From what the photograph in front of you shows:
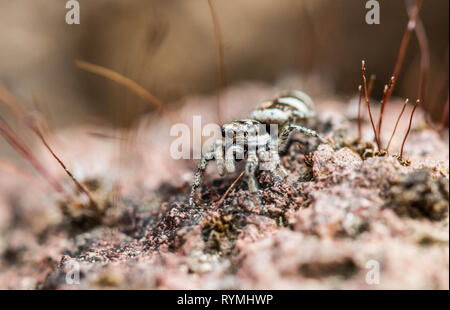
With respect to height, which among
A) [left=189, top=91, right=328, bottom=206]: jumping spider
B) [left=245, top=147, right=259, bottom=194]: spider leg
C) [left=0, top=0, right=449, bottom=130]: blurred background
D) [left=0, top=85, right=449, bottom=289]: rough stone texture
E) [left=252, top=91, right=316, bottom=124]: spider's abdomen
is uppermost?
[left=0, top=0, right=449, bottom=130]: blurred background

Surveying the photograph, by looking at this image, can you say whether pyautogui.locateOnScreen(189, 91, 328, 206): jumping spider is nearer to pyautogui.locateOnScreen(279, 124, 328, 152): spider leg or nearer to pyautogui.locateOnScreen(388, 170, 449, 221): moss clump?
pyautogui.locateOnScreen(279, 124, 328, 152): spider leg

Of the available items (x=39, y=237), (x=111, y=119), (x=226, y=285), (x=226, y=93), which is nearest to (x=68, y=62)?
(x=111, y=119)

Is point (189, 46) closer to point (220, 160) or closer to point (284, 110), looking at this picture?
point (284, 110)

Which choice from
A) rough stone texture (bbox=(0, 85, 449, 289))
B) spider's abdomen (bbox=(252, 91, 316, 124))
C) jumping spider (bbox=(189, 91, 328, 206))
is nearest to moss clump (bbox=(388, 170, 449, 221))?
rough stone texture (bbox=(0, 85, 449, 289))

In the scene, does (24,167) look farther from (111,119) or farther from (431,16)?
(431,16)

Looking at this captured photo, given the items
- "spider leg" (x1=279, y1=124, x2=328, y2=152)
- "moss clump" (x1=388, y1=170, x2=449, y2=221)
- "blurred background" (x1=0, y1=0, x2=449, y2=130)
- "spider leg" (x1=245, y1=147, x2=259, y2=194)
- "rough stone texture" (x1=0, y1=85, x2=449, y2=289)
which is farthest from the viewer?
"blurred background" (x1=0, y1=0, x2=449, y2=130)
